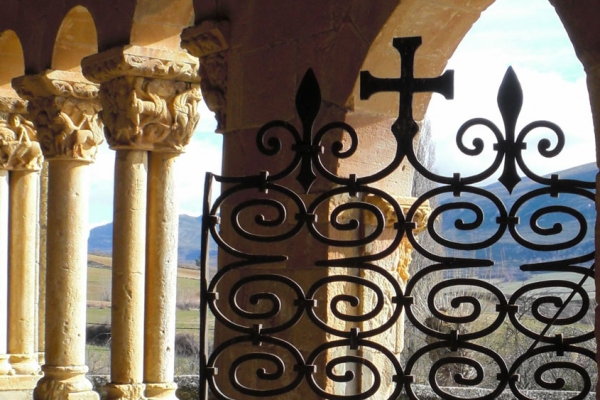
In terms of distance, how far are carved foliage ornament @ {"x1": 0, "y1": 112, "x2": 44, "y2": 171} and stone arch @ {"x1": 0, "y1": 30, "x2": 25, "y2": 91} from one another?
282 millimetres

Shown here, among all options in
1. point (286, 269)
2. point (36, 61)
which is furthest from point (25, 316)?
point (286, 269)

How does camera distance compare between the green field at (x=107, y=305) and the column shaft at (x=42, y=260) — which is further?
the green field at (x=107, y=305)

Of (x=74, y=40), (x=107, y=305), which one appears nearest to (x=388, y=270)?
(x=74, y=40)

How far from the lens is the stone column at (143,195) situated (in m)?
5.77

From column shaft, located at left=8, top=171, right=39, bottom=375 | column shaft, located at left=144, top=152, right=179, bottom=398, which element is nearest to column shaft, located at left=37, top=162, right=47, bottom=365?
column shaft, located at left=8, top=171, right=39, bottom=375

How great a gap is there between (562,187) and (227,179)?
0.74 m

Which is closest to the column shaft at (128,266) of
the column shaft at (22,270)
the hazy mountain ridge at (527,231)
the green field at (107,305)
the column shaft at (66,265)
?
the column shaft at (66,265)

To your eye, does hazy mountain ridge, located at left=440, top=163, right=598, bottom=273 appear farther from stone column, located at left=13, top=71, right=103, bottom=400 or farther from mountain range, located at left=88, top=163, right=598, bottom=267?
stone column, located at left=13, top=71, right=103, bottom=400

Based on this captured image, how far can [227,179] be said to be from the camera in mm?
2199

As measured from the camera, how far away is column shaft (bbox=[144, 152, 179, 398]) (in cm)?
596

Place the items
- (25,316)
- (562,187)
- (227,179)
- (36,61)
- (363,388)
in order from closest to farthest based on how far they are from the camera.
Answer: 1. (562,187)
2. (227,179)
3. (363,388)
4. (36,61)
5. (25,316)

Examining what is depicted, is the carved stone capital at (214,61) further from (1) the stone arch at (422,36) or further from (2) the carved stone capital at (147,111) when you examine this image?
(2) the carved stone capital at (147,111)

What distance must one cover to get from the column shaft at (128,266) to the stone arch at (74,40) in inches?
41.0

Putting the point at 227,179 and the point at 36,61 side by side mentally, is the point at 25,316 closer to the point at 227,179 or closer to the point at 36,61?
the point at 36,61
